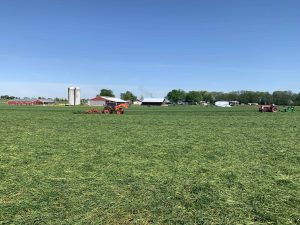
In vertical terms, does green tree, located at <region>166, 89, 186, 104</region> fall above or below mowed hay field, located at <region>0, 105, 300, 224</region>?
above

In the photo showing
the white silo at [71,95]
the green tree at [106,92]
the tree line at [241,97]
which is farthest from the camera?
the green tree at [106,92]

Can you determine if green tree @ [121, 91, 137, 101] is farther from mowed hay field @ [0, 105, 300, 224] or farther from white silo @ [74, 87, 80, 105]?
mowed hay field @ [0, 105, 300, 224]

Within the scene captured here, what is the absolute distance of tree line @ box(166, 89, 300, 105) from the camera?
154m

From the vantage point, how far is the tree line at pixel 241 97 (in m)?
154

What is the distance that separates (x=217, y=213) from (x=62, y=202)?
2.37 meters

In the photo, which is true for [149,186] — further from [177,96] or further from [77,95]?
[177,96]

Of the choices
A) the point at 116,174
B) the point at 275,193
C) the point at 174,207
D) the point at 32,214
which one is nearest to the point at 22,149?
the point at 116,174

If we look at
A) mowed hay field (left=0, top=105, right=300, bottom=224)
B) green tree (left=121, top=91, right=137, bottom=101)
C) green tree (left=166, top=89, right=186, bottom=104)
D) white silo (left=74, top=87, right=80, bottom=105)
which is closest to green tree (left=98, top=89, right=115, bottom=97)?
green tree (left=121, top=91, right=137, bottom=101)

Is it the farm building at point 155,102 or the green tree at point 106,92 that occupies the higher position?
the green tree at point 106,92

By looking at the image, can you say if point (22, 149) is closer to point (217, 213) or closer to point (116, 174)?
point (116, 174)

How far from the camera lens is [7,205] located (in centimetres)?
511

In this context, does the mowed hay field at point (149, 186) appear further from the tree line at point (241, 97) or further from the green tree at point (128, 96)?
the green tree at point (128, 96)

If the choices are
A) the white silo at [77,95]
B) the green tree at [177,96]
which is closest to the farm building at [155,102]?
the white silo at [77,95]

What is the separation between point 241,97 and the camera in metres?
176
